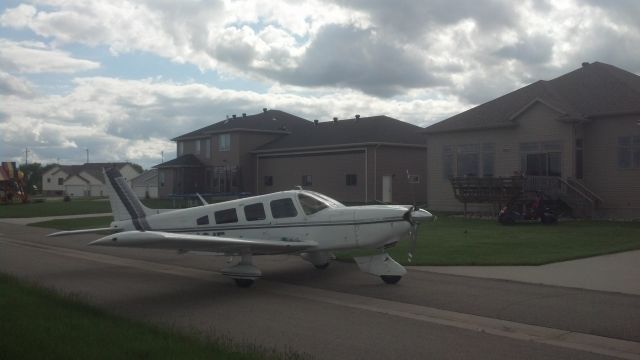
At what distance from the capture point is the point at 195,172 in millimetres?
53750

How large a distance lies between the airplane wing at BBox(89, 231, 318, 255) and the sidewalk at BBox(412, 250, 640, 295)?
12.5 ft

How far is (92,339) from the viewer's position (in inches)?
289

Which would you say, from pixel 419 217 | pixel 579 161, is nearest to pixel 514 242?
pixel 419 217

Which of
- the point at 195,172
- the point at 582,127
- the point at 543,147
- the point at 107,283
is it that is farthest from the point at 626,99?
the point at 195,172

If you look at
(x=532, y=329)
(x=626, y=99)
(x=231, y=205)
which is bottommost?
(x=532, y=329)

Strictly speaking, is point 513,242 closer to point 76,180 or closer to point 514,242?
point 514,242

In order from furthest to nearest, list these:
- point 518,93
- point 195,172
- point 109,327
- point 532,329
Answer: point 195,172, point 518,93, point 532,329, point 109,327

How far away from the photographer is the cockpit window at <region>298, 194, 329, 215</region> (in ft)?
42.8

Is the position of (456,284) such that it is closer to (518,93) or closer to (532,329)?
(532,329)

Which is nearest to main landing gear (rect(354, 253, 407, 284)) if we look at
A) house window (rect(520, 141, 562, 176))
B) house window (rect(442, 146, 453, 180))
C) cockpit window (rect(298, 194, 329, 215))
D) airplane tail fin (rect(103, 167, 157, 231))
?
cockpit window (rect(298, 194, 329, 215))

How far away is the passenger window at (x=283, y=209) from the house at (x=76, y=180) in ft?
325

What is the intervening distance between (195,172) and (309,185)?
13.9m

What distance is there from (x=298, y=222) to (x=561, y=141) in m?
20.0

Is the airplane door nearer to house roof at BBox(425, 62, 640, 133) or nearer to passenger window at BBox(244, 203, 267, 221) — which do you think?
house roof at BBox(425, 62, 640, 133)
